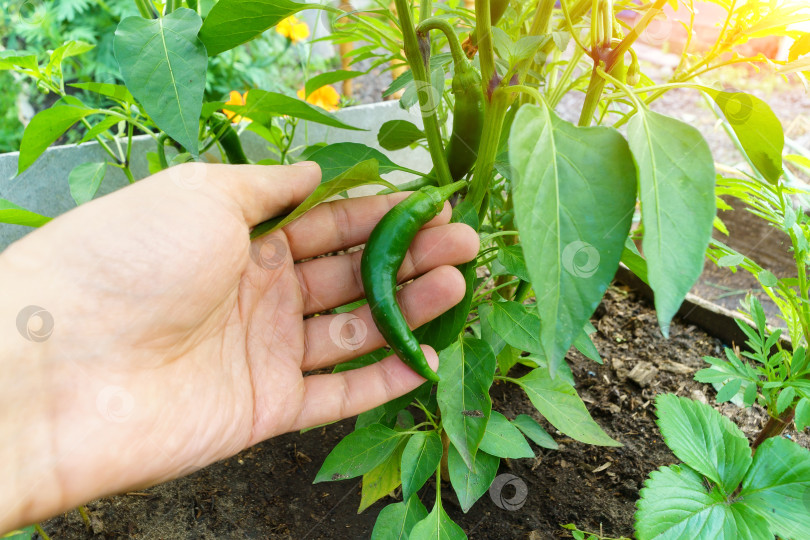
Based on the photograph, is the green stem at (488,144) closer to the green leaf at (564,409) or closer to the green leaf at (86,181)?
the green leaf at (564,409)

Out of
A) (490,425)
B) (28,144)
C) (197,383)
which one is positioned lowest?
(490,425)

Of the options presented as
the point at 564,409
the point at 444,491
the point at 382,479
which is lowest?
the point at 444,491

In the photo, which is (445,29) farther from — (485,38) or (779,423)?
(779,423)

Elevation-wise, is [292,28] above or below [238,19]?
below

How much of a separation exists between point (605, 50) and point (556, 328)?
35 cm

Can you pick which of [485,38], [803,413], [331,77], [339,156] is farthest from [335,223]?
[803,413]

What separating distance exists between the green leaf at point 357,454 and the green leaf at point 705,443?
0.41 m

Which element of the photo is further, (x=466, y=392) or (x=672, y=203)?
(x=466, y=392)

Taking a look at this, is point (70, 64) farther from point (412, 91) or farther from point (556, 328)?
point (556, 328)

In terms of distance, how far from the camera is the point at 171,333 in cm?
76

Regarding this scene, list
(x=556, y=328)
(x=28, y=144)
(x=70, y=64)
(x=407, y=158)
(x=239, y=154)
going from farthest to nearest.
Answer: (x=70, y=64) → (x=407, y=158) → (x=239, y=154) → (x=28, y=144) → (x=556, y=328)

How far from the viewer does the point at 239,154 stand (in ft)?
3.72

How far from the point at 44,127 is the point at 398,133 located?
0.54 meters

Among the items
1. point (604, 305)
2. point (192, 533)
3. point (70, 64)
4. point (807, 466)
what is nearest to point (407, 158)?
point (604, 305)
